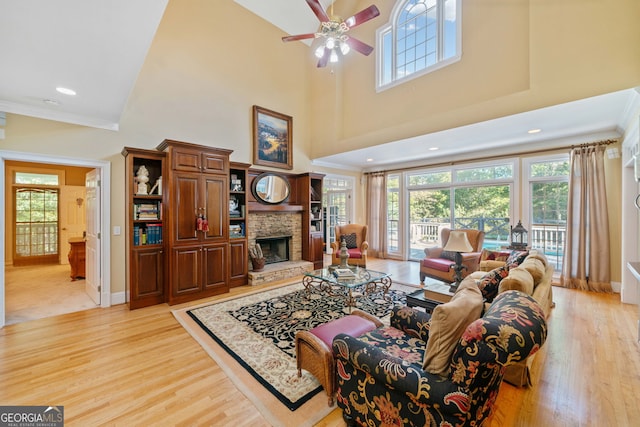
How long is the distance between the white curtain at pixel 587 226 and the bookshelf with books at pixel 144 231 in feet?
22.0

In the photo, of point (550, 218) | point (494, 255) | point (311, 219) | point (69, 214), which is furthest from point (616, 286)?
point (69, 214)

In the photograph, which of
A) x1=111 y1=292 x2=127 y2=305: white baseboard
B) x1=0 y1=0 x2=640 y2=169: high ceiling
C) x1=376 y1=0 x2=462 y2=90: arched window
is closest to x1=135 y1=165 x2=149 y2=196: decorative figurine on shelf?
x1=0 y1=0 x2=640 y2=169: high ceiling

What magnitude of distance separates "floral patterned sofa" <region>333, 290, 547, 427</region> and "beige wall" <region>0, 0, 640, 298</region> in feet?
11.1

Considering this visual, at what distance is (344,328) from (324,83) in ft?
18.8

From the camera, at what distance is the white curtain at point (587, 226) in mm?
4156

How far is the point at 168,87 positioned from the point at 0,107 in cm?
198

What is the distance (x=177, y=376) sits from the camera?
7.13 feet

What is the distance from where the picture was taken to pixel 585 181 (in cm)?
430

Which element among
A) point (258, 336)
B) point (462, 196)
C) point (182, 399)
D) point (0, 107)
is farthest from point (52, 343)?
point (462, 196)

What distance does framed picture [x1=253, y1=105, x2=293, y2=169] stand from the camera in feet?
17.9

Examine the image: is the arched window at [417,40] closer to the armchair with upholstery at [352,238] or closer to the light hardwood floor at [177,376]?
the armchair with upholstery at [352,238]

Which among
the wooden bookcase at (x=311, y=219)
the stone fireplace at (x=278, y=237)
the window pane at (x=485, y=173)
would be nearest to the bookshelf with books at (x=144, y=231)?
the stone fireplace at (x=278, y=237)

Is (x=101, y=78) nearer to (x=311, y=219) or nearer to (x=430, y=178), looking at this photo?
(x=311, y=219)

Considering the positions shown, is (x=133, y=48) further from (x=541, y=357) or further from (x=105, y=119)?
(x=541, y=357)
